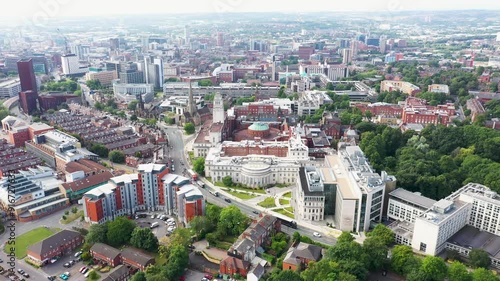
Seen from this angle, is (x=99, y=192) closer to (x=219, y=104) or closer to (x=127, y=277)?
(x=127, y=277)

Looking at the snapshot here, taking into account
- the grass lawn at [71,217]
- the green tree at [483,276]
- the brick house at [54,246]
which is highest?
the green tree at [483,276]

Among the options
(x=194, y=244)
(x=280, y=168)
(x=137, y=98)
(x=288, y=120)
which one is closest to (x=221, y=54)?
(x=137, y=98)

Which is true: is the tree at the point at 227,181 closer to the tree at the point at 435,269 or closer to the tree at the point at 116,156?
the tree at the point at 116,156

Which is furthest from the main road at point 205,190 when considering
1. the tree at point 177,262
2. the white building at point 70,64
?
the white building at point 70,64

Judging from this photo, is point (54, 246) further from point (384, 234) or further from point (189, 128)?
point (189, 128)

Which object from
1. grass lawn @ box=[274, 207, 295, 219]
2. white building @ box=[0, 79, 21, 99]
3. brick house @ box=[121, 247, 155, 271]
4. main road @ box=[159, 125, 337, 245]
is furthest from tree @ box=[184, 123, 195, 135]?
white building @ box=[0, 79, 21, 99]
